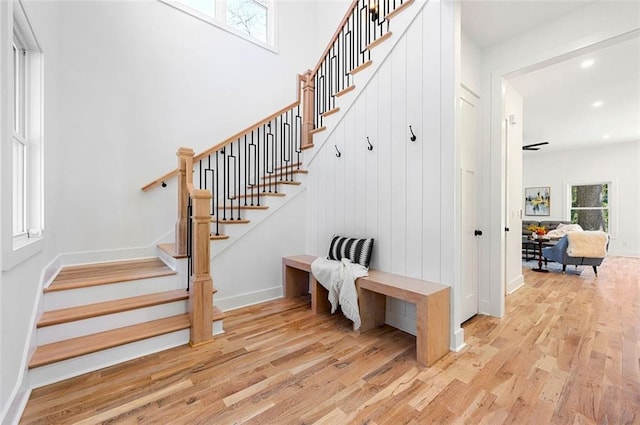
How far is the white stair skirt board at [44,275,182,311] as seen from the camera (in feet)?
7.01

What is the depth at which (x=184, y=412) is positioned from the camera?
1572 mm

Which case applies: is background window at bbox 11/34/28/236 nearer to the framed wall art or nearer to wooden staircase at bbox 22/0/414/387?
wooden staircase at bbox 22/0/414/387

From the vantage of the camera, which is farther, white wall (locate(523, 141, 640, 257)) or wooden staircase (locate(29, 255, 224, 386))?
white wall (locate(523, 141, 640, 257))

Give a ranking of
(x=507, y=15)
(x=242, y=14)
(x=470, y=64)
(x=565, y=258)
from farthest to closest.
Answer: (x=565, y=258), (x=242, y=14), (x=470, y=64), (x=507, y=15)

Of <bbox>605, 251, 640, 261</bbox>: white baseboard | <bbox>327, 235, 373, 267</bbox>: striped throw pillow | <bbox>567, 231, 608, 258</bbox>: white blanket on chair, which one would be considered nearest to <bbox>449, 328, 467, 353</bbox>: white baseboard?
<bbox>327, 235, 373, 267</bbox>: striped throw pillow

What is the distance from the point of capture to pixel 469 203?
115 inches

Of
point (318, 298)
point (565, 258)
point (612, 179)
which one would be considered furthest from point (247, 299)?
point (612, 179)

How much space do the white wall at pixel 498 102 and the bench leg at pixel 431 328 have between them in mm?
1157

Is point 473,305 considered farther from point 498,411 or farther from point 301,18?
point 301,18

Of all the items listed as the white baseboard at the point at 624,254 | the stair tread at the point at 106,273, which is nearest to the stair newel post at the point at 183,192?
the stair tread at the point at 106,273

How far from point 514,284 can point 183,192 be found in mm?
4414

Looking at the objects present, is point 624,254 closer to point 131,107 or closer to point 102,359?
point 102,359

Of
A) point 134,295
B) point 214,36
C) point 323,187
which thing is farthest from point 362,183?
point 214,36

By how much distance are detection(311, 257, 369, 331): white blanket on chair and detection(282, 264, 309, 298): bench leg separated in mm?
653
